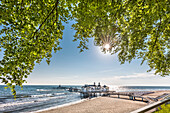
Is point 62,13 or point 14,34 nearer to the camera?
point 14,34

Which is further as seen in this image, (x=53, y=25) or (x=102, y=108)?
(x=102, y=108)

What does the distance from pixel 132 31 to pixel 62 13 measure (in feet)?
11.0

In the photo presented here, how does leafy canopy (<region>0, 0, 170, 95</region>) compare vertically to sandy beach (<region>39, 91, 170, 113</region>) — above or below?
above

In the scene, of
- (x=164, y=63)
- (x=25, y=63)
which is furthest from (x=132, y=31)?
(x=25, y=63)

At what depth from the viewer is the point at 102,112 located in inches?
570

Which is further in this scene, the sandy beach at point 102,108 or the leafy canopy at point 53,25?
the sandy beach at point 102,108

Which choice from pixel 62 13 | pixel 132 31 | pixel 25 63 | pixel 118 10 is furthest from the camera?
pixel 132 31

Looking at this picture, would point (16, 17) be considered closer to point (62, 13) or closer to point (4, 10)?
point (4, 10)

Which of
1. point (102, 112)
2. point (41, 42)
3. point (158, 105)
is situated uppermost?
point (41, 42)

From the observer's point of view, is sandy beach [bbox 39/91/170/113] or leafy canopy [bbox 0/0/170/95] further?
sandy beach [bbox 39/91/170/113]

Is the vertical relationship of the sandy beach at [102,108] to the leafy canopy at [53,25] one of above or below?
below

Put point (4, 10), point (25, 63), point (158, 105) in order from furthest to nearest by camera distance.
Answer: point (158, 105)
point (25, 63)
point (4, 10)

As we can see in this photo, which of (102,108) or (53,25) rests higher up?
(53,25)

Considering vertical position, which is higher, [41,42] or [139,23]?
[139,23]
